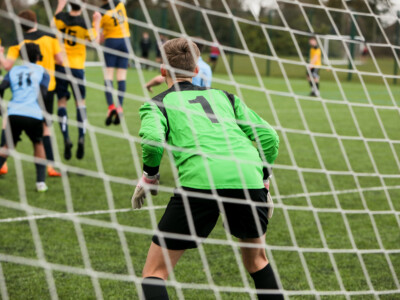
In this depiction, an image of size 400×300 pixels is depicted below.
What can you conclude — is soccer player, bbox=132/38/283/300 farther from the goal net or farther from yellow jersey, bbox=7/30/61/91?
yellow jersey, bbox=7/30/61/91

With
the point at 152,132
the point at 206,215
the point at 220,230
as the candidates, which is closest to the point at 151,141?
the point at 152,132

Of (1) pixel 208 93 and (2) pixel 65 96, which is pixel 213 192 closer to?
(1) pixel 208 93

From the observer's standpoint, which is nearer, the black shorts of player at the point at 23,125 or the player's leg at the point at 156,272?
the player's leg at the point at 156,272

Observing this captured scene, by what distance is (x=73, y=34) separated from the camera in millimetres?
6438

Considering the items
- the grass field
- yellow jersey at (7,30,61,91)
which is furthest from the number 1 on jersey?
yellow jersey at (7,30,61,91)

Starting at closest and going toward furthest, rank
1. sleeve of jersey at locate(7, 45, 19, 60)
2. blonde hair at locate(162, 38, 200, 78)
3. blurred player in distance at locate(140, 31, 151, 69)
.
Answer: blonde hair at locate(162, 38, 200, 78)
sleeve of jersey at locate(7, 45, 19, 60)
blurred player in distance at locate(140, 31, 151, 69)

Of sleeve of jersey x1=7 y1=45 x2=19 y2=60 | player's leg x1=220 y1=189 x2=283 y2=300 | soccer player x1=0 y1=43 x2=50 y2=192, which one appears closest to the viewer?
player's leg x1=220 y1=189 x2=283 y2=300

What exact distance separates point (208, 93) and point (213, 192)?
492 mm

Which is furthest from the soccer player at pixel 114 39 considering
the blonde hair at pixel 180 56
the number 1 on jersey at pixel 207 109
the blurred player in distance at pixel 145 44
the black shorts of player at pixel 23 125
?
the blurred player in distance at pixel 145 44

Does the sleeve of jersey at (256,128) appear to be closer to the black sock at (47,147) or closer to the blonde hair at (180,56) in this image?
the blonde hair at (180,56)

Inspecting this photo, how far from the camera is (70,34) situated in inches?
253

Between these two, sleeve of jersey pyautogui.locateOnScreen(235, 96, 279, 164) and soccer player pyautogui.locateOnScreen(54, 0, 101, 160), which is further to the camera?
soccer player pyautogui.locateOnScreen(54, 0, 101, 160)

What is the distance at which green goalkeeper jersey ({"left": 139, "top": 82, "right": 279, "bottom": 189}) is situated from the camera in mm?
2525

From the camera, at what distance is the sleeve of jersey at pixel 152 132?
245 centimetres
